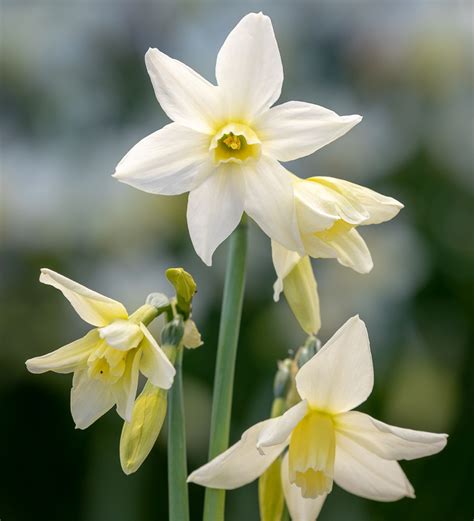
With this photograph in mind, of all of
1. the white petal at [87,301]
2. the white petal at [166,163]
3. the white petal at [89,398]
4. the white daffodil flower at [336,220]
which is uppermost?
the white petal at [166,163]

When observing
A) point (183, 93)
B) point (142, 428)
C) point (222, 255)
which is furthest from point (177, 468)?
point (222, 255)

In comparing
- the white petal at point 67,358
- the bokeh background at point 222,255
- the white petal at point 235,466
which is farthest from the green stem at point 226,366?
the bokeh background at point 222,255

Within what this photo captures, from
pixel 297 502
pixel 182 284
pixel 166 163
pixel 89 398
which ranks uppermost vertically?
pixel 166 163

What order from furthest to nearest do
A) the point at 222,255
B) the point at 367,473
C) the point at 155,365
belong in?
the point at 222,255
the point at 367,473
the point at 155,365

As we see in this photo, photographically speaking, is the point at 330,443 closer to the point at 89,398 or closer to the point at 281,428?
the point at 281,428

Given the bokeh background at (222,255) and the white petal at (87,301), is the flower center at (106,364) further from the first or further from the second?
the bokeh background at (222,255)

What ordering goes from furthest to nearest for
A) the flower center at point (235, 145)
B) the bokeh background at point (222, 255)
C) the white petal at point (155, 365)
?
1. the bokeh background at point (222, 255)
2. the flower center at point (235, 145)
3. the white petal at point (155, 365)
